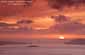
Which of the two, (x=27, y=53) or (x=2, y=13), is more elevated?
(x=2, y=13)

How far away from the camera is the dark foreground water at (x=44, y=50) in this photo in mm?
3645

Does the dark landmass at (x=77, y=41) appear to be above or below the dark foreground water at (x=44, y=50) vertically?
above

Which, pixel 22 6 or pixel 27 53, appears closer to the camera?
pixel 27 53

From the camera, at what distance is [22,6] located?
4078 millimetres

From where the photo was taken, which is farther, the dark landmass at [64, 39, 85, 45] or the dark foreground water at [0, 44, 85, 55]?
the dark landmass at [64, 39, 85, 45]

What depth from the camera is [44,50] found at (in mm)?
3729

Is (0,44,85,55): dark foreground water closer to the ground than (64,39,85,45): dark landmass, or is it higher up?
closer to the ground

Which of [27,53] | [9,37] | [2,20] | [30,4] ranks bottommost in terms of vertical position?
[27,53]

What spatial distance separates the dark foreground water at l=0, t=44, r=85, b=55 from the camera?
364cm

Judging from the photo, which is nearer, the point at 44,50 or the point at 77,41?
the point at 44,50

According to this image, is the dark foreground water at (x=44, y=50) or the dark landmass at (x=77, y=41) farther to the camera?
the dark landmass at (x=77, y=41)

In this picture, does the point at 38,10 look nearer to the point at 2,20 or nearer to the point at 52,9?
the point at 52,9

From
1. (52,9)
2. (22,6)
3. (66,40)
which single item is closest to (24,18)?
(22,6)

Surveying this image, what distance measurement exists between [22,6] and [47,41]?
759 millimetres
